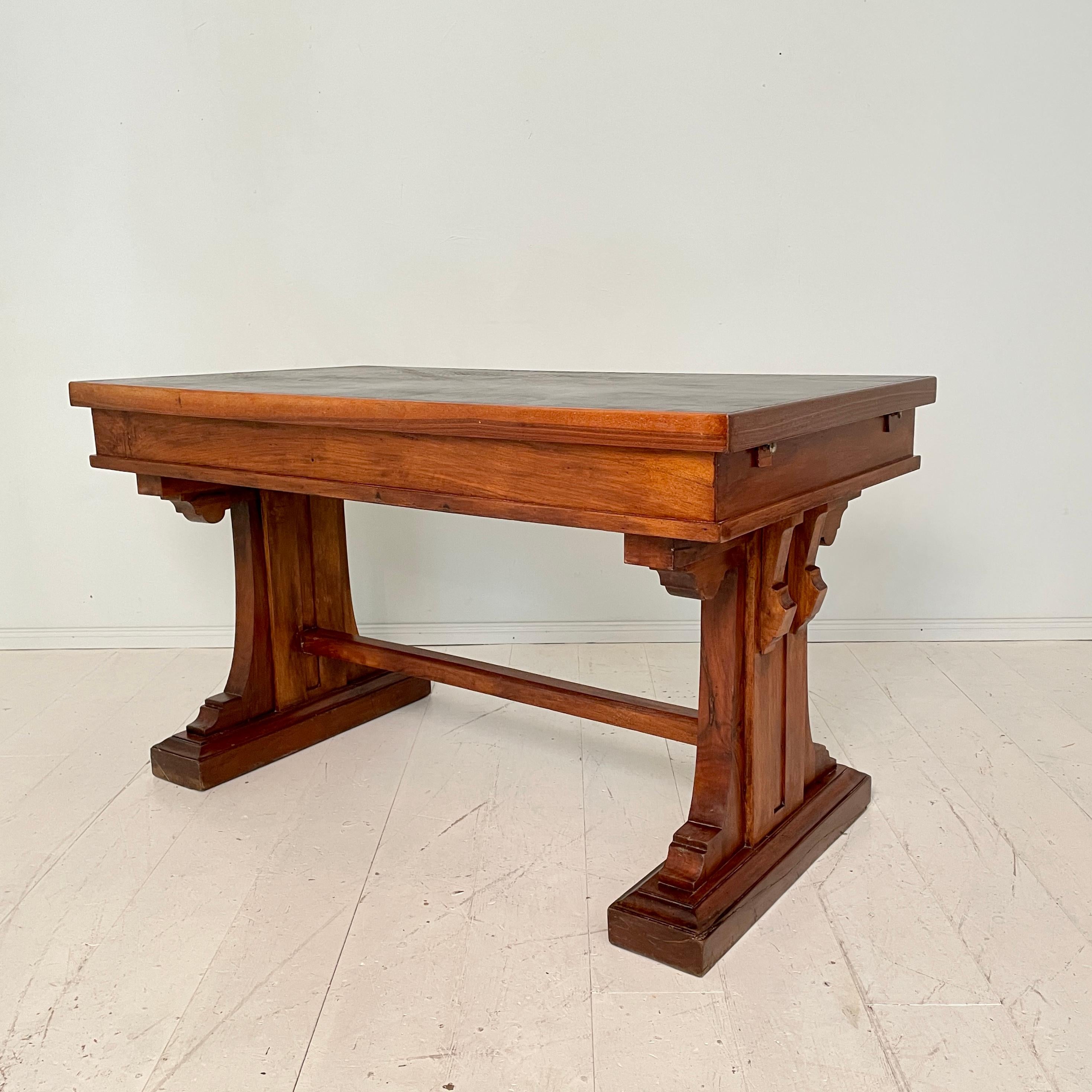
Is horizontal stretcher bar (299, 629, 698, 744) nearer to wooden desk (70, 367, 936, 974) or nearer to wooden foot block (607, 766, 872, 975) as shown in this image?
wooden desk (70, 367, 936, 974)

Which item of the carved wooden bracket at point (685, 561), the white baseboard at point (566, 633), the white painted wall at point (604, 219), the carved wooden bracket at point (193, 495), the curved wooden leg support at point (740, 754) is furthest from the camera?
the white baseboard at point (566, 633)

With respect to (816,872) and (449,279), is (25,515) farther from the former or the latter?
(816,872)

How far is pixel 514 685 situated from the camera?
2.38 m

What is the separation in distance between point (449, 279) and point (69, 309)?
1.14 m

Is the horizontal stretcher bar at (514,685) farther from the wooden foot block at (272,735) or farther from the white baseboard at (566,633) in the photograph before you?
the white baseboard at (566,633)

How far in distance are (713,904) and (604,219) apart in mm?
2115

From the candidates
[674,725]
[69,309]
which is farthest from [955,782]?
[69,309]

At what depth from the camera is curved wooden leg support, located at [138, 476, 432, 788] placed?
2463 millimetres

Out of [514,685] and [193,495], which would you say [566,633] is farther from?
[193,495]

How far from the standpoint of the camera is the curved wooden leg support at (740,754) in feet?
5.76

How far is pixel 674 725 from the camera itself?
83.7 inches

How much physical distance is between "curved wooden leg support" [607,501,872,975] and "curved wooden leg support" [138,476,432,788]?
1.08 meters

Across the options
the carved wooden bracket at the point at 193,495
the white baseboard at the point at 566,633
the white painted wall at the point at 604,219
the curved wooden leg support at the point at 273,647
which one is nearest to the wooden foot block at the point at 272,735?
the curved wooden leg support at the point at 273,647

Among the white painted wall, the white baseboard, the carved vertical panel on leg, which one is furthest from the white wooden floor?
the white painted wall
